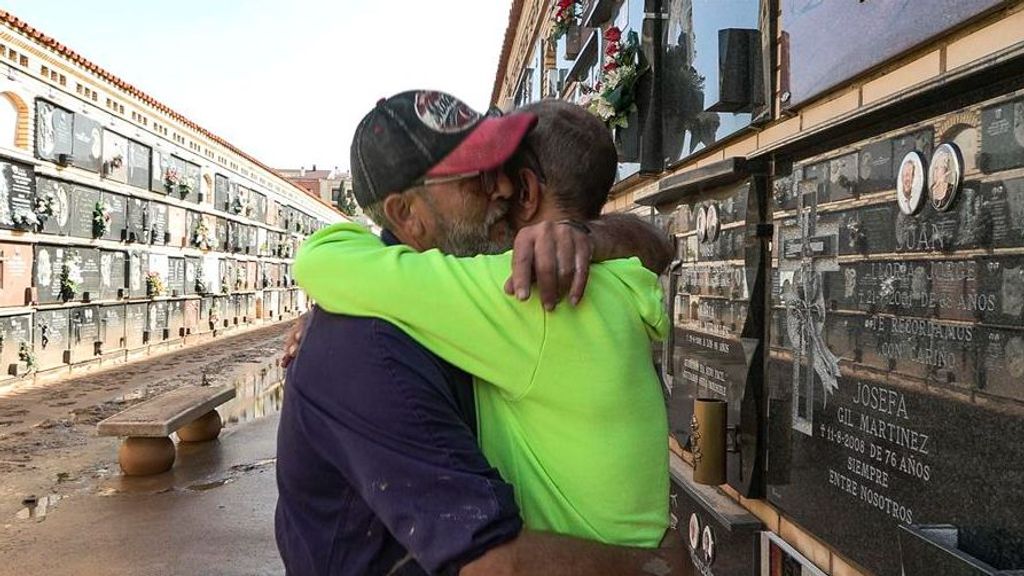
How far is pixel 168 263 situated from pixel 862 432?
21335mm

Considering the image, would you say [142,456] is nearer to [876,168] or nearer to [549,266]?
[876,168]

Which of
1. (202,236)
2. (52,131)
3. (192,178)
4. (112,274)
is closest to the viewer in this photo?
(52,131)

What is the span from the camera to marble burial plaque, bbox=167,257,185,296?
840 inches

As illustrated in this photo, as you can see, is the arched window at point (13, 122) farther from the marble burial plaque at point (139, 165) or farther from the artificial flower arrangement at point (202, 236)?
the artificial flower arrangement at point (202, 236)

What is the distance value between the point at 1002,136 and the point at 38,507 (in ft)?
24.3

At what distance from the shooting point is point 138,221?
62.5 feet

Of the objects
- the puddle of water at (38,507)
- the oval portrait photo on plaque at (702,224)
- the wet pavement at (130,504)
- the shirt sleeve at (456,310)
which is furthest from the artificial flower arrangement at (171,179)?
the shirt sleeve at (456,310)

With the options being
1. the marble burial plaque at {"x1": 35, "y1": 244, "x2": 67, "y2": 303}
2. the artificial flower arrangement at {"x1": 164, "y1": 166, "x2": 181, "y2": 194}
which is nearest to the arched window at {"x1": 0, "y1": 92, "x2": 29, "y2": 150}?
the marble burial plaque at {"x1": 35, "y1": 244, "x2": 67, "y2": 303}

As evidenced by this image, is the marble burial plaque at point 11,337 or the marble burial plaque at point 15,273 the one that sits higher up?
the marble burial plaque at point 15,273

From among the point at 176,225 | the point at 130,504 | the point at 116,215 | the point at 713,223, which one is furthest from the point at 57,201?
the point at 713,223

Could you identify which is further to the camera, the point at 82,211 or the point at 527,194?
the point at 82,211

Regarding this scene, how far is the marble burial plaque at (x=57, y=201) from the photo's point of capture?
1453 cm

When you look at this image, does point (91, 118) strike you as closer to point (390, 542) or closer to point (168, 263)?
point (168, 263)

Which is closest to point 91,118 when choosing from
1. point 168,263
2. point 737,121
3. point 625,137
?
point 168,263
